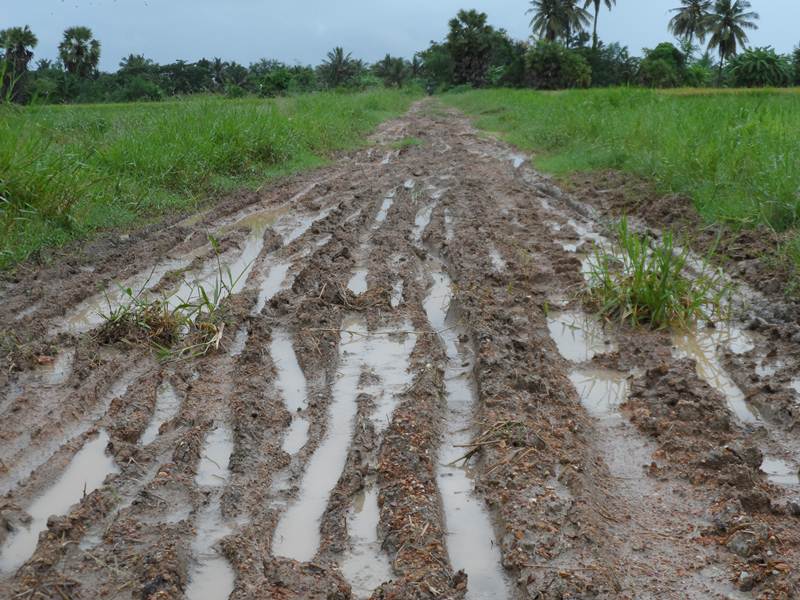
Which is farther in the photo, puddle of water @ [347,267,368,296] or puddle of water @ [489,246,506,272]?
puddle of water @ [489,246,506,272]

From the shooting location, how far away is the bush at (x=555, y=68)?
49.7m

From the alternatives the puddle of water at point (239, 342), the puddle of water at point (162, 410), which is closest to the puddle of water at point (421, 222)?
the puddle of water at point (239, 342)

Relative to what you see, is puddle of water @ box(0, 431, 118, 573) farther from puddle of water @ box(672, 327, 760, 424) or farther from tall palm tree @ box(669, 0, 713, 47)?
tall palm tree @ box(669, 0, 713, 47)

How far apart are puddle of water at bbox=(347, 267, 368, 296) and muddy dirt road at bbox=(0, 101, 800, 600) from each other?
26mm

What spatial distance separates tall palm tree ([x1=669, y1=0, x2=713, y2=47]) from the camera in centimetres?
6426

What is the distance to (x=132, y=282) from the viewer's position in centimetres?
591

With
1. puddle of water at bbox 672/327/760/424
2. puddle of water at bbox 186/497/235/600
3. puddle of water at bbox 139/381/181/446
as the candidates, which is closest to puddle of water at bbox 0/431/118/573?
puddle of water at bbox 139/381/181/446

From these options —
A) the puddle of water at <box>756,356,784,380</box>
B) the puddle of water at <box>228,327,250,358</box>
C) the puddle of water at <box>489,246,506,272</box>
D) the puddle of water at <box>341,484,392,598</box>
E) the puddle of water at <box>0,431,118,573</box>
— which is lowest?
the puddle of water at <box>341,484,392,598</box>

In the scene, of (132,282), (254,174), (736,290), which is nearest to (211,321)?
(132,282)

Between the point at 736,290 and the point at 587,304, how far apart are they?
3.78 ft

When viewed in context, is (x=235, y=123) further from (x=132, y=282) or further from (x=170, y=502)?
(x=170, y=502)

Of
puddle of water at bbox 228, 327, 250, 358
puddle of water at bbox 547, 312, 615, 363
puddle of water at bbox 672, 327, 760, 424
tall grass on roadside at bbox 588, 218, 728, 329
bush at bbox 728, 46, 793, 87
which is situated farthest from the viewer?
bush at bbox 728, 46, 793, 87

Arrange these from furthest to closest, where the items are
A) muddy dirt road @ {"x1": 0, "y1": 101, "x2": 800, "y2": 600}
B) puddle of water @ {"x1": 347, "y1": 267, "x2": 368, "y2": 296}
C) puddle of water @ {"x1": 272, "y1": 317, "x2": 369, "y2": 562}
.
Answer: puddle of water @ {"x1": 347, "y1": 267, "x2": 368, "y2": 296} < puddle of water @ {"x1": 272, "y1": 317, "x2": 369, "y2": 562} < muddy dirt road @ {"x1": 0, "y1": 101, "x2": 800, "y2": 600}

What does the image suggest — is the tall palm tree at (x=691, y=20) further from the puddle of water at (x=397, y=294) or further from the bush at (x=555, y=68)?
the puddle of water at (x=397, y=294)
